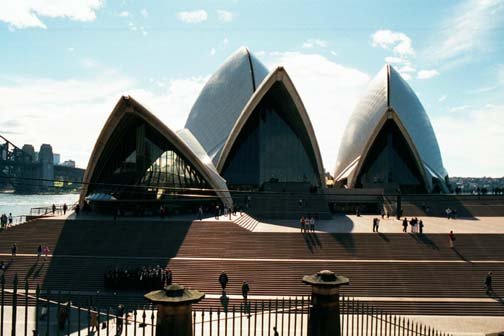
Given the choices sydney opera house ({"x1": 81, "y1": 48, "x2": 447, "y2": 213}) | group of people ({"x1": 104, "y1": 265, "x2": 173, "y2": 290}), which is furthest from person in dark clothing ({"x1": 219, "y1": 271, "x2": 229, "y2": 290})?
sydney opera house ({"x1": 81, "y1": 48, "x2": 447, "y2": 213})

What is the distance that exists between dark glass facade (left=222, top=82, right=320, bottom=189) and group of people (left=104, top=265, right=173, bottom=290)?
758 inches

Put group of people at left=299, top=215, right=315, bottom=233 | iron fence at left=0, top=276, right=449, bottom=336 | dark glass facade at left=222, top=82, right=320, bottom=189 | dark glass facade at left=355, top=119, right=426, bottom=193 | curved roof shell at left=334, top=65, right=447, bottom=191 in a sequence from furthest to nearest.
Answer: curved roof shell at left=334, top=65, right=447, bottom=191 → dark glass facade at left=355, top=119, right=426, bottom=193 → dark glass facade at left=222, top=82, right=320, bottom=189 → group of people at left=299, top=215, right=315, bottom=233 → iron fence at left=0, top=276, right=449, bottom=336

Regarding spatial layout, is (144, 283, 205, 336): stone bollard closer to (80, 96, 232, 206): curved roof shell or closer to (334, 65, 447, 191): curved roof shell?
(80, 96, 232, 206): curved roof shell

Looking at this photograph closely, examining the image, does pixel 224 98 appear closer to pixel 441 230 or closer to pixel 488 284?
pixel 441 230

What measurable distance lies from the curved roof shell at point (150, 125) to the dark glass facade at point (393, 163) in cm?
1670

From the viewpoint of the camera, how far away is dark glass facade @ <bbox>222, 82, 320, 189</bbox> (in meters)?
34.0

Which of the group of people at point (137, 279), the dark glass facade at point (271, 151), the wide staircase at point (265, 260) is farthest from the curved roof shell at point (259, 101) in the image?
the group of people at point (137, 279)

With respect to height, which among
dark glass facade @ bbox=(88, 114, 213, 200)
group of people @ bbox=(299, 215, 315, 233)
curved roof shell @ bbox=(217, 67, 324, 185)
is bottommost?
group of people @ bbox=(299, 215, 315, 233)

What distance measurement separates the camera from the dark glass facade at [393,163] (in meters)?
38.0

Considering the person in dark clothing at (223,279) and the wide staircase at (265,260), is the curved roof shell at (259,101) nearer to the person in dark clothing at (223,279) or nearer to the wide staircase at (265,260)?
the wide staircase at (265,260)

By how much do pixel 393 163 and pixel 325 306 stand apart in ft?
113

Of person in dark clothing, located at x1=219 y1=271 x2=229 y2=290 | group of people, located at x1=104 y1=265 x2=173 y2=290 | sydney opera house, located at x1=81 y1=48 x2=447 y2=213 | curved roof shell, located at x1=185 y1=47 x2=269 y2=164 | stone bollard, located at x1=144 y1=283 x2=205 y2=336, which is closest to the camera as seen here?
stone bollard, located at x1=144 y1=283 x2=205 y2=336

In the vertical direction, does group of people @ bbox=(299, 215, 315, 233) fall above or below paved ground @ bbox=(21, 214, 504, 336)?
above

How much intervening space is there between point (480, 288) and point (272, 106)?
73.6 feet
